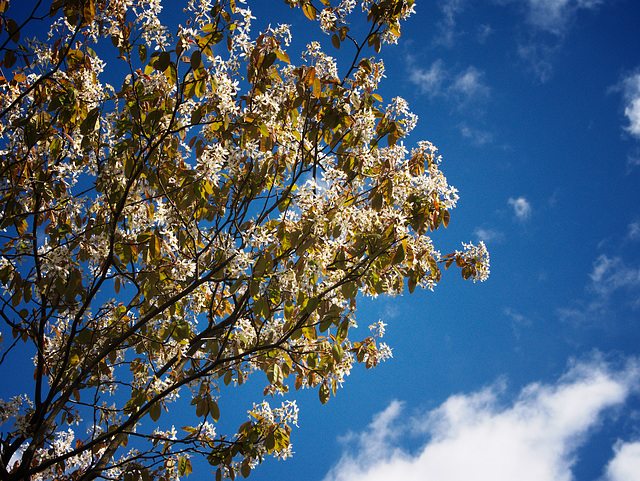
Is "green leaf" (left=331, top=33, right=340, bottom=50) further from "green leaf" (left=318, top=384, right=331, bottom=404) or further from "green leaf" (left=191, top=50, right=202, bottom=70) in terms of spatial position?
"green leaf" (left=318, top=384, right=331, bottom=404)

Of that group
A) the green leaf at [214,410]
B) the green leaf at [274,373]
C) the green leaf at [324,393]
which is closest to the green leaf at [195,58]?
the green leaf at [274,373]

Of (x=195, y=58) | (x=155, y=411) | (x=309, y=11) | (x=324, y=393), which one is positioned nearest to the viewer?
(x=195, y=58)

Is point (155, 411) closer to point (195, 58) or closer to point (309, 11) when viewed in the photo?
point (195, 58)

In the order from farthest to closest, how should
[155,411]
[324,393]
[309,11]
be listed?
1. [324,393]
2. [155,411]
3. [309,11]

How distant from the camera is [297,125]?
11.5ft

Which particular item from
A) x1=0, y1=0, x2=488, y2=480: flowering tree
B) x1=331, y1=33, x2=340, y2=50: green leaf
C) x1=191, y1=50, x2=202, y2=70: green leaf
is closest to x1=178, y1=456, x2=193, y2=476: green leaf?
x1=0, y1=0, x2=488, y2=480: flowering tree


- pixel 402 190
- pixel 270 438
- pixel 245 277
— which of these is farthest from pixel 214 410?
pixel 402 190

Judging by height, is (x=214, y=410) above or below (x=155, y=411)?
below

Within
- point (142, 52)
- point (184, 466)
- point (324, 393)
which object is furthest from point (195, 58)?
point (184, 466)

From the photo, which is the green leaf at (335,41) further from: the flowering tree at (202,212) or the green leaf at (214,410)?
the green leaf at (214,410)

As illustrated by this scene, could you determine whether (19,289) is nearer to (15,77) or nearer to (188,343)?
(188,343)

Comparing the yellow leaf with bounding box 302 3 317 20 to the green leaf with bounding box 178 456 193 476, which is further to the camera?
the green leaf with bounding box 178 456 193 476

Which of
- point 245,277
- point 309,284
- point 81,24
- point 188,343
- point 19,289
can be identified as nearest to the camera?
point 245,277

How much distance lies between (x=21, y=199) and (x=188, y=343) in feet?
5.58
